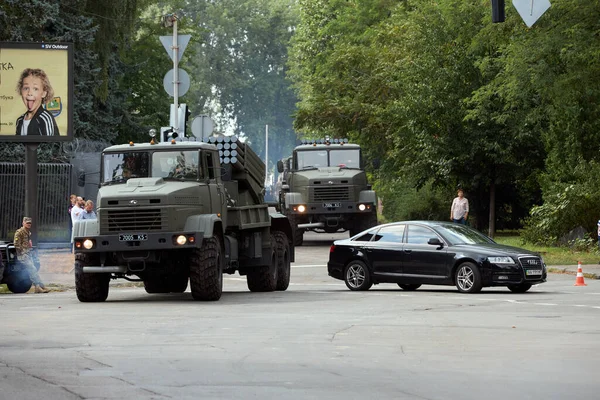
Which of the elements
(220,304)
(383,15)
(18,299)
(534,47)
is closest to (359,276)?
(220,304)

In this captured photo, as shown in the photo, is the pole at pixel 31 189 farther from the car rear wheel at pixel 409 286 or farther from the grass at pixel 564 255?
the grass at pixel 564 255

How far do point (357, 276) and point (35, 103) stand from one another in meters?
9.43

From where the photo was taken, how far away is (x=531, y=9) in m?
24.3

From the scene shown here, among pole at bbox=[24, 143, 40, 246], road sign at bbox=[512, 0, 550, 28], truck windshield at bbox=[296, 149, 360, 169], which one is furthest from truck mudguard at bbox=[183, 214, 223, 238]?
truck windshield at bbox=[296, 149, 360, 169]

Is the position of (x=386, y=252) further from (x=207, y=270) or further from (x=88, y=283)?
(x=88, y=283)

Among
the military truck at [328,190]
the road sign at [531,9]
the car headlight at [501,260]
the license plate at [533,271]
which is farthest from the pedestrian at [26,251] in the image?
the military truck at [328,190]

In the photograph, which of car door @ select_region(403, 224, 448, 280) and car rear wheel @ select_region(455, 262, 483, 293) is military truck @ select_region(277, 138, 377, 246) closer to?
car door @ select_region(403, 224, 448, 280)

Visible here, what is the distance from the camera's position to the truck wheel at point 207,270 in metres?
21.2

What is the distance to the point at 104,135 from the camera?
169 ft

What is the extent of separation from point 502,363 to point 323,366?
167cm

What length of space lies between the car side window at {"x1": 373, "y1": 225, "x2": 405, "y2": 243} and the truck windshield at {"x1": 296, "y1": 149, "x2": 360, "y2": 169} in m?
15.6

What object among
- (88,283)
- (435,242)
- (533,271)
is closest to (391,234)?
(435,242)

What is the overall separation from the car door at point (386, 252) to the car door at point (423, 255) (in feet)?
0.48

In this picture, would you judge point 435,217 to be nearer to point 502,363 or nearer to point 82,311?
point 82,311
